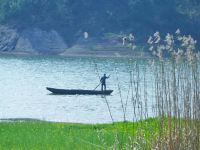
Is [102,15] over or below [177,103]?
over

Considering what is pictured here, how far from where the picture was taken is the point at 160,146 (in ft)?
37.5

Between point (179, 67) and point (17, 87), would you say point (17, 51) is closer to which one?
point (17, 87)

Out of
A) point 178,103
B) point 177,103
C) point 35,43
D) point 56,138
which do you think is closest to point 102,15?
point 35,43

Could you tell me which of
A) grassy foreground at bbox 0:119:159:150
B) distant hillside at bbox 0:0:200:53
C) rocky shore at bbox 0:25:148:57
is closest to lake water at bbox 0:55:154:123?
grassy foreground at bbox 0:119:159:150

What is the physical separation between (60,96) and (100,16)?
239 feet

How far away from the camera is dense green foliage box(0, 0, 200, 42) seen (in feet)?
411

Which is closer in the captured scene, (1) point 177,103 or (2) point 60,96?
(1) point 177,103

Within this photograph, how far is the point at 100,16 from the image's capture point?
424 feet

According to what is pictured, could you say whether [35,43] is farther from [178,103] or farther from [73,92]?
[178,103]

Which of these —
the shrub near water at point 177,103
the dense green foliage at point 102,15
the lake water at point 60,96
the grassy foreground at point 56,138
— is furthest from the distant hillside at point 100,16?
the shrub near water at point 177,103

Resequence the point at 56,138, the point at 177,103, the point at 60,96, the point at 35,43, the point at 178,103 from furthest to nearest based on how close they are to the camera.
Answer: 1. the point at 35,43
2. the point at 60,96
3. the point at 56,138
4. the point at 178,103
5. the point at 177,103

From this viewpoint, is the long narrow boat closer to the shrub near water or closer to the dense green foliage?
the shrub near water

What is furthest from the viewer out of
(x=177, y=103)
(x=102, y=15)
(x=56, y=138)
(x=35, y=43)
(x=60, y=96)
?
(x=102, y=15)

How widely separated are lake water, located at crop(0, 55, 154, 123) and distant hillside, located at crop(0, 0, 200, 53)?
19.6 m
